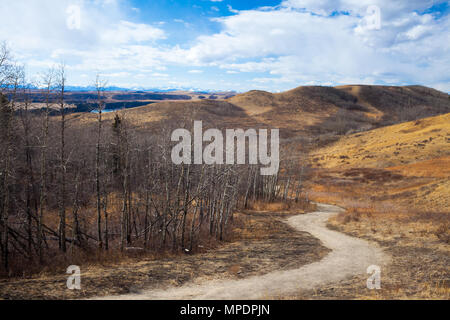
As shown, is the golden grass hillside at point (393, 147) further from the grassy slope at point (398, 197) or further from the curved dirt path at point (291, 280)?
the curved dirt path at point (291, 280)

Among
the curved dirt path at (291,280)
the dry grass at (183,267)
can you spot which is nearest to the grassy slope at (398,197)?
the curved dirt path at (291,280)

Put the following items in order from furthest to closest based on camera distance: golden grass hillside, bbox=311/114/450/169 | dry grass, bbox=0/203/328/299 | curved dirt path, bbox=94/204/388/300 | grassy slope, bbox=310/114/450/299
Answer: golden grass hillside, bbox=311/114/450/169, grassy slope, bbox=310/114/450/299, curved dirt path, bbox=94/204/388/300, dry grass, bbox=0/203/328/299

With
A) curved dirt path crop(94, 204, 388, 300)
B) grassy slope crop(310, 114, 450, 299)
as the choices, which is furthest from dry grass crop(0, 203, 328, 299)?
grassy slope crop(310, 114, 450, 299)

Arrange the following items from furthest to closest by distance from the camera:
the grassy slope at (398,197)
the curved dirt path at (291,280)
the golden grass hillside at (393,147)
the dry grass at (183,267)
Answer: the golden grass hillside at (393,147)
the grassy slope at (398,197)
the curved dirt path at (291,280)
the dry grass at (183,267)

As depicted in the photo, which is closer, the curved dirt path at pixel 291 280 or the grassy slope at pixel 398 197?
the curved dirt path at pixel 291 280

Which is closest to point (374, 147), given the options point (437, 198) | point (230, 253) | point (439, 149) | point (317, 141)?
point (439, 149)

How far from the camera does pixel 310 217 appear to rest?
102ft

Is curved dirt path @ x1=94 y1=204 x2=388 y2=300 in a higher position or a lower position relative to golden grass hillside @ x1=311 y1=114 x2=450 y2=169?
lower

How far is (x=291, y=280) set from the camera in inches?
490

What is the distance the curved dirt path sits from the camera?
10.5m

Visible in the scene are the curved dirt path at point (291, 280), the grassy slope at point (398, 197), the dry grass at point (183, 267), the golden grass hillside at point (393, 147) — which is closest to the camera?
the dry grass at point (183, 267)

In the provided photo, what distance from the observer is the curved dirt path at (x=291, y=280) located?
10.5 meters

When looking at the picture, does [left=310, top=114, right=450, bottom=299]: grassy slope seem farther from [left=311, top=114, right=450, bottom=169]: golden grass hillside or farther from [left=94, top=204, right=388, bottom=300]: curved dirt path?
[left=94, top=204, right=388, bottom=300]: curved dirt path

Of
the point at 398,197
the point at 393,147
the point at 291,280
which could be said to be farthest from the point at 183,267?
the point at 393,147
